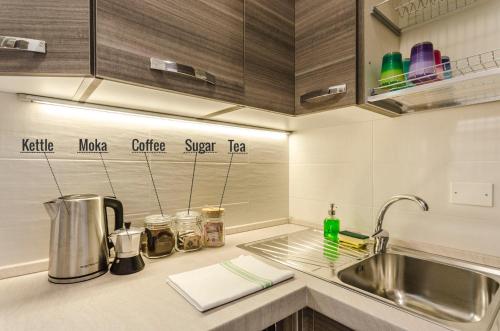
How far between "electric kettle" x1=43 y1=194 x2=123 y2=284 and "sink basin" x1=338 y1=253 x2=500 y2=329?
0.80 meters

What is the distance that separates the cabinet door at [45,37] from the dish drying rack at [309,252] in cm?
87

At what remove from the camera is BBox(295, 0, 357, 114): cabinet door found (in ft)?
3.19

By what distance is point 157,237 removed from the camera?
3.19 feet

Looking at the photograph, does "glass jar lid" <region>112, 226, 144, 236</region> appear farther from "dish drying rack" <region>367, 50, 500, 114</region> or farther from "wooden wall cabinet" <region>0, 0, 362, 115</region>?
"dish drying rack" <region>367, 50, 500, 114</region>

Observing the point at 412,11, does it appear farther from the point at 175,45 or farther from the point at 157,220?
the point at 157,220

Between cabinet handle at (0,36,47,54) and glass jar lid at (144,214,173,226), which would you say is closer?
cabinet handle at (0,36,47,54)

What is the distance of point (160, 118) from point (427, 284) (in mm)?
1262

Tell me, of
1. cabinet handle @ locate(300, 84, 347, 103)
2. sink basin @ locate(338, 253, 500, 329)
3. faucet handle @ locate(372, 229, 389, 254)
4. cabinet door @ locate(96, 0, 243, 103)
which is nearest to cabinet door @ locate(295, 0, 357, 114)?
cabinet handle @ locate(300, 84, 347, 103)

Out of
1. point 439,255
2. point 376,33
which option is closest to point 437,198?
point 439,255

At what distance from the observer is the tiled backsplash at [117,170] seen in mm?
833

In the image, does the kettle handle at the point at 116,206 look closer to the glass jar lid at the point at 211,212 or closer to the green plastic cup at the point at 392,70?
the glass jar lid at the point at 211,212

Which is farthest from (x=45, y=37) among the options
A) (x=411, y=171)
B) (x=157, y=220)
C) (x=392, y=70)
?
(x=411, y=171)

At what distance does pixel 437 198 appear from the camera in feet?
3.40

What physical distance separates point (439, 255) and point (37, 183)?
150 centimetres
